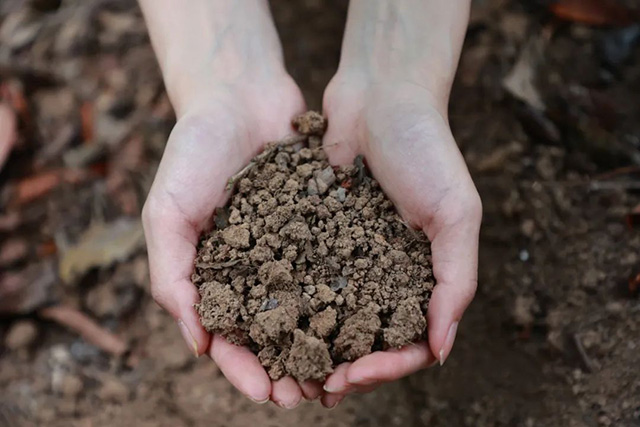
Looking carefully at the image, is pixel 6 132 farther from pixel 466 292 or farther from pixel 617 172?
pixel 617 172

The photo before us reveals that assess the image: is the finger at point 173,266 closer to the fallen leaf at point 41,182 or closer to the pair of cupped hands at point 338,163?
the pair of cupped hands at point 338,163

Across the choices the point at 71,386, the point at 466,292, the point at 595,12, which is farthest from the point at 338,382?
the point at 595,12

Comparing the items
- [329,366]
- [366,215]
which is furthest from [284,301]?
[366,215]

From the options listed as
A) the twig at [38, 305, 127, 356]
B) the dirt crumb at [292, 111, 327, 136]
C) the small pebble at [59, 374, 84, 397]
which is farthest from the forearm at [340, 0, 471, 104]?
the small pebble at [59, 374, 84, 397]

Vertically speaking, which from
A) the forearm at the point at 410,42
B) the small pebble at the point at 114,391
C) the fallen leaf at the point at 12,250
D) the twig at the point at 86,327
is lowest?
the small pebble at the point at 114,391

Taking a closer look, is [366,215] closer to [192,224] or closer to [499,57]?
[192,224]

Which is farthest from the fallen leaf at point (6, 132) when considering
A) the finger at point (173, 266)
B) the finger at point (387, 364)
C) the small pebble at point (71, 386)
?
the finger at point (387, 364)
